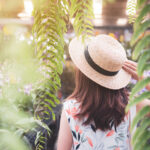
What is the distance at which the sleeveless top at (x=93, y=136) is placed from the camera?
Result: 3.83ft

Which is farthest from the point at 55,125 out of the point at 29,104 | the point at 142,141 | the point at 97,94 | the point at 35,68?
the point at 142,141

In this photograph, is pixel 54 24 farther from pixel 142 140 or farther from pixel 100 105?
Result: pixel 100 105

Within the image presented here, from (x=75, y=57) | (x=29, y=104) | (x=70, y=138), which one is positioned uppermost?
(x=75, y=57)

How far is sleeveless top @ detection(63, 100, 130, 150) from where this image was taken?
117 centimetres

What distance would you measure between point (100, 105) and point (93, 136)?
0.19m

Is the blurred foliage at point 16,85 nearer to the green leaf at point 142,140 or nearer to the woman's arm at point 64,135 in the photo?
the woman's arm at point 64,135

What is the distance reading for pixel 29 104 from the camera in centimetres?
233

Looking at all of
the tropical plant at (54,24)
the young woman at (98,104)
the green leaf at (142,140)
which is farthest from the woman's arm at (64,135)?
the green leaf at (142,140)

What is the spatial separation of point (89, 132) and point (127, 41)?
118 inches

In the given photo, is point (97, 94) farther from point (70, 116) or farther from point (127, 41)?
point (127, 41)

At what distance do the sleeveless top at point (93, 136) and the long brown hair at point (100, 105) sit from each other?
3 cm

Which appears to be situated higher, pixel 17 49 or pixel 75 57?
pixel 17 49

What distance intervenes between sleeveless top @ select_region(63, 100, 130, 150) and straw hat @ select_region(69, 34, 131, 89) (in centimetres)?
25

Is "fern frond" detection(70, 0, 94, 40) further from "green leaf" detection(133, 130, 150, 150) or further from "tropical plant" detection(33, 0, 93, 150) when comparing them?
"green leaf" detection(133, 130, 150, 150)
